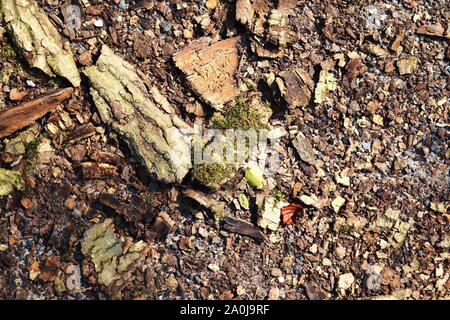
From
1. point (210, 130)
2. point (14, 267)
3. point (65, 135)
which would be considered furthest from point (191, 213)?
point (14, 267)

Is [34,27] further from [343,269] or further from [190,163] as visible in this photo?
[343,269]

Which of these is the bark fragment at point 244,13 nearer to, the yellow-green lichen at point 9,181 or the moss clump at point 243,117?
the moss clump at point 243,117

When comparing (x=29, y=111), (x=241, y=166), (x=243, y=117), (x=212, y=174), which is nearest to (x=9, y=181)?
(x=29, y=111)

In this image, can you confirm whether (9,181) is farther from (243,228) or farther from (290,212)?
(290,212)

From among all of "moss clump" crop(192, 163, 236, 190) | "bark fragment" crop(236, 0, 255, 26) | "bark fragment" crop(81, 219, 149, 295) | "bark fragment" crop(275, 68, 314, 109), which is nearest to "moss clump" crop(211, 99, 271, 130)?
"bark fragment" crop(275, 68, 314, 109)

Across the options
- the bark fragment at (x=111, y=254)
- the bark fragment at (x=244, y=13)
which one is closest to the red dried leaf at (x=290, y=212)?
the bark fragment at (x=111, y=254)

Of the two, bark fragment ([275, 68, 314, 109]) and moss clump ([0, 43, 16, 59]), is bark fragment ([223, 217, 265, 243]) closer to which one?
bark fragment ([275, 68, 314, 109])

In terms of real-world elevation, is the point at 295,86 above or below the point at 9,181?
above
